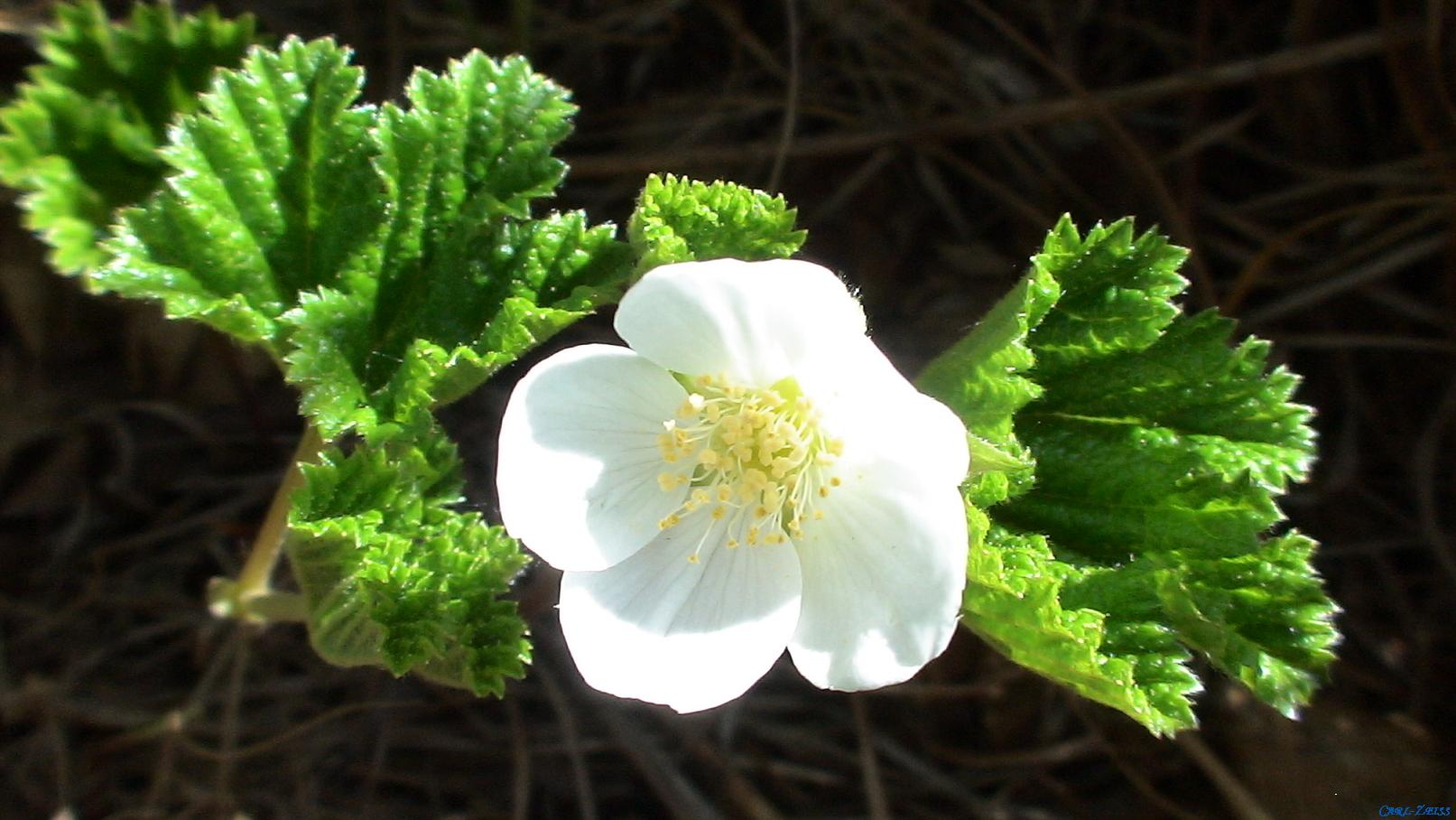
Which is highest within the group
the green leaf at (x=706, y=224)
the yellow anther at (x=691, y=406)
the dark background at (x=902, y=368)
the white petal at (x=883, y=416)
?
the green leaf at (x=706, y=224)

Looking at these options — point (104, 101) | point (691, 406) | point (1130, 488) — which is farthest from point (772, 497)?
point (104, 101)

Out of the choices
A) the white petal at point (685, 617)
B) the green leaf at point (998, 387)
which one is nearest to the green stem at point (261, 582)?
the white petal at point (685, 617)

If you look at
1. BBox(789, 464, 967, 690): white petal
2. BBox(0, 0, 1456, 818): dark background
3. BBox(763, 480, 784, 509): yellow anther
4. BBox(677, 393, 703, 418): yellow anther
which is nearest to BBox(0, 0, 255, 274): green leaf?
BBox(0, 0, 1456, 818): dark background

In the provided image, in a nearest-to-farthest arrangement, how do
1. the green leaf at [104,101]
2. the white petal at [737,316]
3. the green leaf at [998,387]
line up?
the white petal at [737,316] → the green leaf at [998,387] → the green leaf at [104,101]

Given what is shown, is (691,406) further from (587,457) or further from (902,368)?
(902,368)

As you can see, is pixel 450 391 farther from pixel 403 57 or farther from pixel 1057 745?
pixel 1057 745

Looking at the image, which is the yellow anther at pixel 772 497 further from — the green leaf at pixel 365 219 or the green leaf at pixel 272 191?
the green leaf at pixel 272 191
